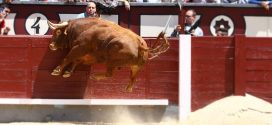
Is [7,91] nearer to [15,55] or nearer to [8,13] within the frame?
[15,55]

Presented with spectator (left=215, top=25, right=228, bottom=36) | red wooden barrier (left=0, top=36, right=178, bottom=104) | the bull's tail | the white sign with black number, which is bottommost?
red wooden barrier (left=0, top=36, right=178, bottom=104)

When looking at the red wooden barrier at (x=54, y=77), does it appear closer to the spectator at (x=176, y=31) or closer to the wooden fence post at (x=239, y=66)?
the spectator at (x=176, y=31)

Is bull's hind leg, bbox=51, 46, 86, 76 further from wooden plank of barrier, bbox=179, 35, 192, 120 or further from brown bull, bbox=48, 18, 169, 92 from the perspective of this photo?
wooden plank of barrier, bbox=179, 35, 192, 120

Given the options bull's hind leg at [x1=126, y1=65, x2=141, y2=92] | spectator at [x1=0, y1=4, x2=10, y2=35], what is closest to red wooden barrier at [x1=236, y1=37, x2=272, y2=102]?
bull's hind leg at [x1=126, y1=65, x2=141, y2=92]

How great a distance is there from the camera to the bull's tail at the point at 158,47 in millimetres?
8070

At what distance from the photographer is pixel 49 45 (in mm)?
8180

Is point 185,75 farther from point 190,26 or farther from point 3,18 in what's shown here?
point 3,18

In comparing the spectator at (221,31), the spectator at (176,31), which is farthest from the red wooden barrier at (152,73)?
the spectator at (221,31)

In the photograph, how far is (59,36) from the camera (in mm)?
7996

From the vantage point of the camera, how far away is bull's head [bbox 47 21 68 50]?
7.93 metres

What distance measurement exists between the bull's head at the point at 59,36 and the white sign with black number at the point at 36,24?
1824mm

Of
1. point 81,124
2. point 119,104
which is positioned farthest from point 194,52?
point 81,124

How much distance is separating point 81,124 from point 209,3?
295 centimetres

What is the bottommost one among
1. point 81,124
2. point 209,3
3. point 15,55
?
point 81,124
